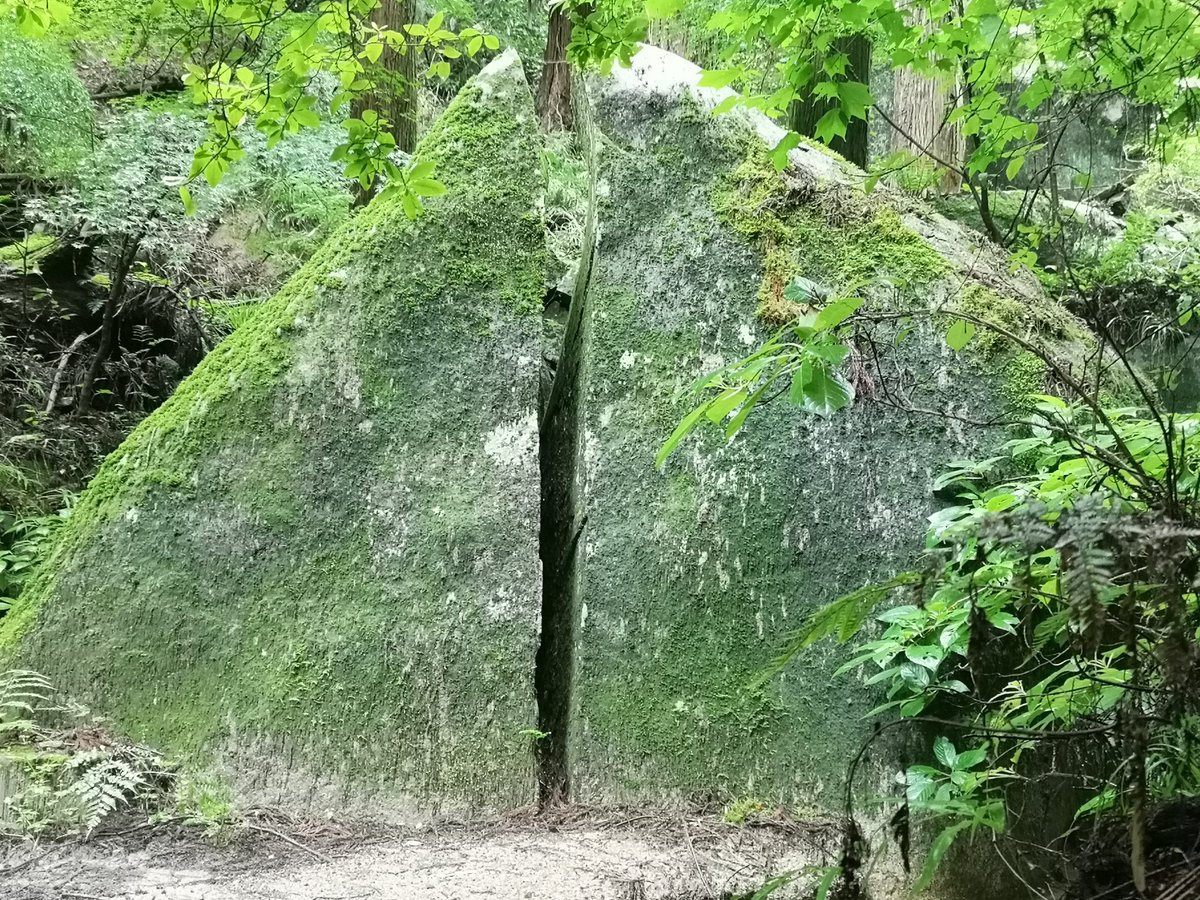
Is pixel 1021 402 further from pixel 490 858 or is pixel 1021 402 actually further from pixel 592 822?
pixel 490 858

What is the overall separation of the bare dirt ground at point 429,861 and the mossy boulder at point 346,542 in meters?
0.22

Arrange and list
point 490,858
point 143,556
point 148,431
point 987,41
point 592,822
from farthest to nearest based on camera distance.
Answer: point 148,431 → point 143,556 → point 592,822 → point 490,858 → point 987,41

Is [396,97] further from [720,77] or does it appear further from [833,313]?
[833,313]

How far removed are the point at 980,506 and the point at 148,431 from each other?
3788 millimetres

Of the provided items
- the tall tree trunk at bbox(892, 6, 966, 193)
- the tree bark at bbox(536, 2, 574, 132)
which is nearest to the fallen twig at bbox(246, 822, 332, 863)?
the tall tree trunk at bbox(892, 6, 966, 193)

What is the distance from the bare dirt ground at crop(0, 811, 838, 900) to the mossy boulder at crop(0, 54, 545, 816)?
22 cm

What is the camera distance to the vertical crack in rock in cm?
367

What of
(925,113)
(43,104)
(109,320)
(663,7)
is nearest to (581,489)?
(663,7)

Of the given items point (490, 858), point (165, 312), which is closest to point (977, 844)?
point (490, 858)

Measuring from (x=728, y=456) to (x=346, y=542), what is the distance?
5.90 ft

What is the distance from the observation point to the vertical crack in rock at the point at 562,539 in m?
3.67

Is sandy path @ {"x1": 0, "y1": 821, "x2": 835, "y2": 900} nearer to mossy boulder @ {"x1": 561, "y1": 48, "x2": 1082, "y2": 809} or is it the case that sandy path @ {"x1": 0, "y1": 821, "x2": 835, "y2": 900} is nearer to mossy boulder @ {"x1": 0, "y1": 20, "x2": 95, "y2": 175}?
mossy boulder @ {"x1": 561, "y1": 48, "x2": 1082, "y2": 809}

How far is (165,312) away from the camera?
Result: 650 cm

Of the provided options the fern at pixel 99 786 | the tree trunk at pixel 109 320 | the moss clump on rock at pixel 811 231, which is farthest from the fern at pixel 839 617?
the tree trunk at pixel 109 320
